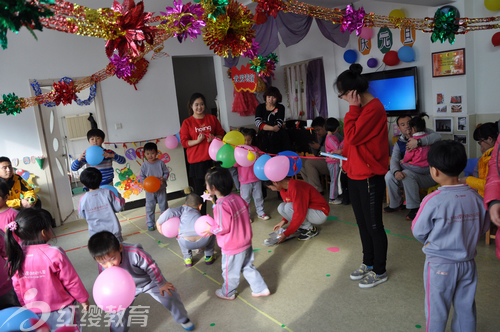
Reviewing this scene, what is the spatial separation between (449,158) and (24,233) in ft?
7.05

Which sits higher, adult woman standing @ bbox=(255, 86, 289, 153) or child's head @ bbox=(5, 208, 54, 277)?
adult woman standing @ bbox=(255, 86, 289, 153)

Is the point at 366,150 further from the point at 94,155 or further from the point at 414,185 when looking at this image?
the point at 94,155

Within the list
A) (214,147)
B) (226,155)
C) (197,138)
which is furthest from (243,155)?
(197,138)

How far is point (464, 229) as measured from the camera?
175 centimetres

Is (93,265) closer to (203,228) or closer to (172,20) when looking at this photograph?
(203,228)

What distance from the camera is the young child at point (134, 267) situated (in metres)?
2.03

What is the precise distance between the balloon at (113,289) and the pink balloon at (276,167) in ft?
5.35

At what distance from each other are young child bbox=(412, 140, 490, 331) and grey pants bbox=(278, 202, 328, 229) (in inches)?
71.9

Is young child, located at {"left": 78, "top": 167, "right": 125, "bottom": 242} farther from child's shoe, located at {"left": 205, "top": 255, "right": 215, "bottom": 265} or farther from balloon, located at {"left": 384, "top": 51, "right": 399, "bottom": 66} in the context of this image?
balloon, located at {"left": 384, "top": 51, "right": 399, "bottom": 66}

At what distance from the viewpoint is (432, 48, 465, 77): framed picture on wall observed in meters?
4.25

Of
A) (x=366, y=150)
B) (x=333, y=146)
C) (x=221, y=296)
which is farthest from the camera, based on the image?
(x=333, y=146)

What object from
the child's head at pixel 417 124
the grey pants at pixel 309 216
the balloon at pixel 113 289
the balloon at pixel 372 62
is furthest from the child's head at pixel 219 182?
the balloon at pixel 372 62

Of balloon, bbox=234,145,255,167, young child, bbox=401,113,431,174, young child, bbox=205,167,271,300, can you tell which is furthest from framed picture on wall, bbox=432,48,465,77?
young child, bbox=205,167,271,300

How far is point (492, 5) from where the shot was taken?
13.0 feet
